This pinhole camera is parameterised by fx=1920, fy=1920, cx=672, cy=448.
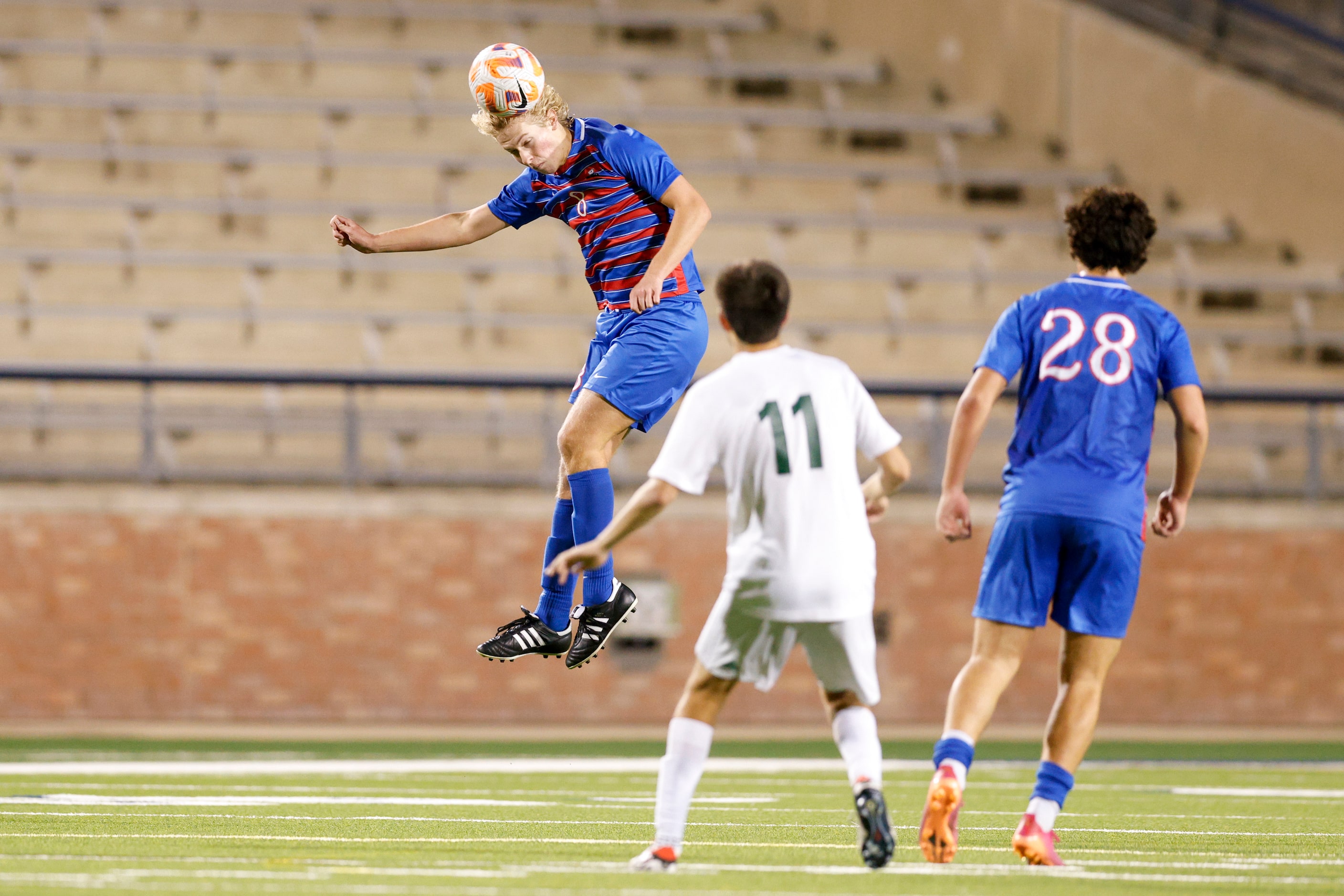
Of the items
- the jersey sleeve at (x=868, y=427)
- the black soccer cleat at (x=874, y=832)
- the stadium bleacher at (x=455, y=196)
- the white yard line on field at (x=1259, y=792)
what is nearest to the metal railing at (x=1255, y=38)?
the stadium bleacher at (x=455, y=196)

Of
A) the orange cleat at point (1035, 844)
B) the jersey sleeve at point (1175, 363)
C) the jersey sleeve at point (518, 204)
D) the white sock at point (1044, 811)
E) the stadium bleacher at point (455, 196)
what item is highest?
the stadium bleacher at point (455, 196)

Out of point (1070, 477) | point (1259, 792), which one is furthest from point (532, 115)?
point (1259, 792)

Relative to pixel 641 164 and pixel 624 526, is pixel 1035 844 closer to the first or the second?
pixel 624 526

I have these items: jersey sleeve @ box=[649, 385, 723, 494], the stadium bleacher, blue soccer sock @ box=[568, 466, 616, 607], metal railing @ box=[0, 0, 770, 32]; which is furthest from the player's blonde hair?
metal railing @ box=[0, 0, 770, 32]

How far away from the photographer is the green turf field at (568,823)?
16.7 feet

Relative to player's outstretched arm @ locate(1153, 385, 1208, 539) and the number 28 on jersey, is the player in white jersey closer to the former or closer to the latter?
the number 28 on jersey

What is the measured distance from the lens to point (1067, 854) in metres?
6.02

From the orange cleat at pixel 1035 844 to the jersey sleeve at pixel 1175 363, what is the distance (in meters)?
1.37

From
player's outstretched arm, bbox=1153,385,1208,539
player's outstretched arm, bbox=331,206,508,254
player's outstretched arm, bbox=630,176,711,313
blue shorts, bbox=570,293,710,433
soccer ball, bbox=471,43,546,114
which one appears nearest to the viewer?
player's outstretched arm, bbox=1153,385,1208,539

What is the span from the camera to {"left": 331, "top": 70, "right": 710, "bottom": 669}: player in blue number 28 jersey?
6551 millimetres

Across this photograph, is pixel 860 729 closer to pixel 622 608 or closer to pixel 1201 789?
pixel 622 608

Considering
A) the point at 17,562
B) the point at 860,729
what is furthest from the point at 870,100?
the point at 860,729

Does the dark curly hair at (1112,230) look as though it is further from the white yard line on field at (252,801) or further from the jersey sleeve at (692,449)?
the white yard line on field at (252,801)

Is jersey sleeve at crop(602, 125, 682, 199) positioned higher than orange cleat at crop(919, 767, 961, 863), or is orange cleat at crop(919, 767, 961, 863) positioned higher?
jersey sleeve at crop(602, 125, 682, 199)
